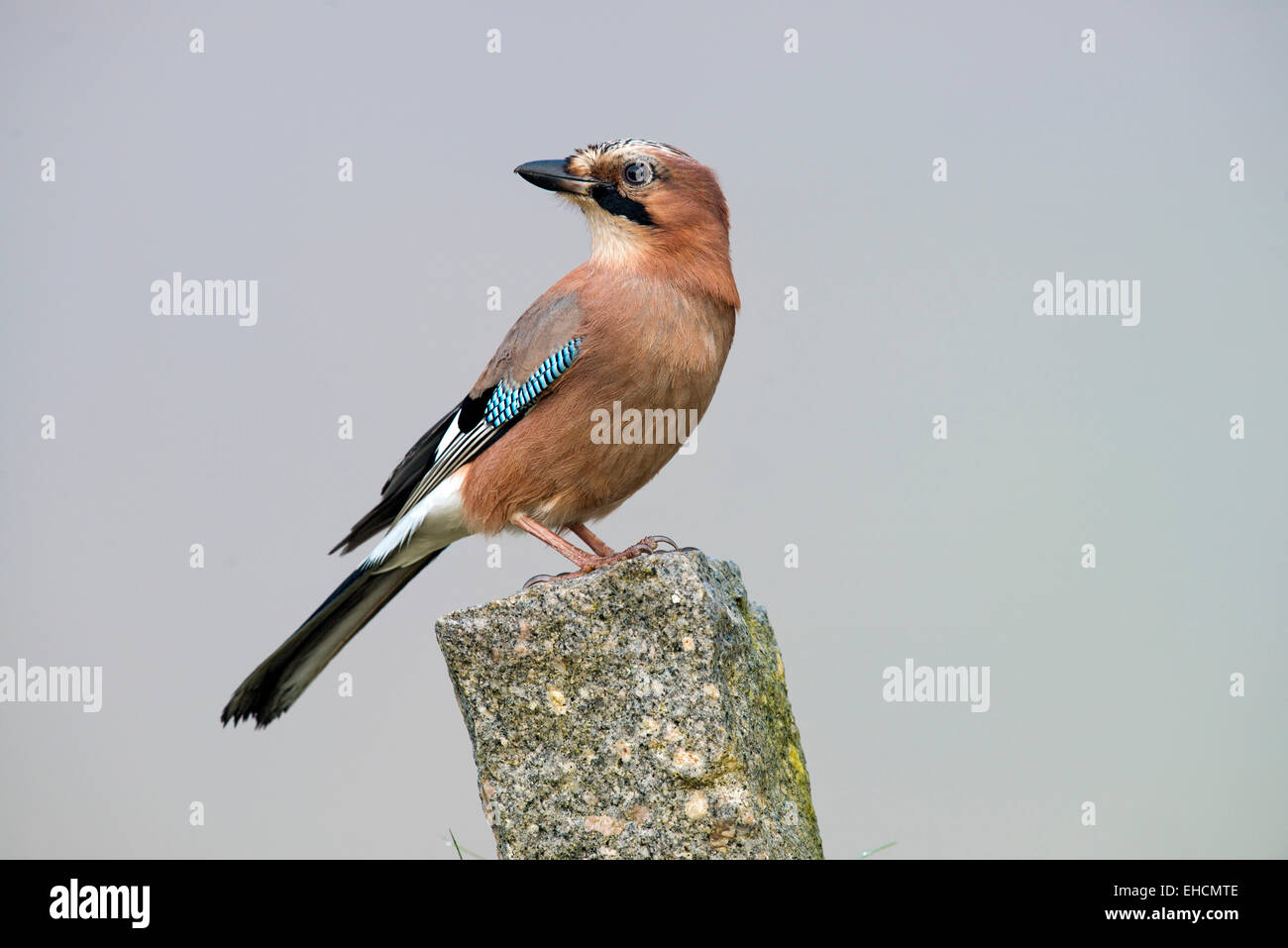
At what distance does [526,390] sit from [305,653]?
173cm

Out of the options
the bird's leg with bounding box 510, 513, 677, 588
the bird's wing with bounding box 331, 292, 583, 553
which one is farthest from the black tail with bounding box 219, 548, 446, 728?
the bird's leg with bounding box 510, 513, 677, 588

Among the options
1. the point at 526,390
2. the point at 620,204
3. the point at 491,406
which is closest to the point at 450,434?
the point at 491,406

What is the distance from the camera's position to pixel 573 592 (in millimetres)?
5562

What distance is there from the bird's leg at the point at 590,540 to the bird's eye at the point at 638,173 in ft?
5.41

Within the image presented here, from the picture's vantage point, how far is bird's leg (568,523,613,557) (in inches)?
252

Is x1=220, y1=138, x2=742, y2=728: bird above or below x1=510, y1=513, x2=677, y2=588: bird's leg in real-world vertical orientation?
above

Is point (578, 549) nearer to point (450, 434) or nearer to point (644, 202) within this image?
point (450, 434)

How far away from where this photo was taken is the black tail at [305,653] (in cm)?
641

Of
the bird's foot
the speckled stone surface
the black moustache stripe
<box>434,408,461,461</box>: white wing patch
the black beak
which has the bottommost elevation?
the speckled stone surface

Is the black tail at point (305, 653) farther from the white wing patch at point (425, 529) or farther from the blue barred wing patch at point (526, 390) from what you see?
the blue barred wing patch at point (526, 390)

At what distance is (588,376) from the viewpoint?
592 cm

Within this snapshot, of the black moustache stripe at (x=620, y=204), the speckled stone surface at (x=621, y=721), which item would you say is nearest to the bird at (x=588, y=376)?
the black moustache stripe at (x=620, y=204)

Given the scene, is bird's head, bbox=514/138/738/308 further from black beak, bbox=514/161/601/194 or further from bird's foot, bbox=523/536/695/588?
bird's foot, bbox=523/536/695/588

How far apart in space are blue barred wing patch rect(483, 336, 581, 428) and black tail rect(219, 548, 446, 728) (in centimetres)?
107
